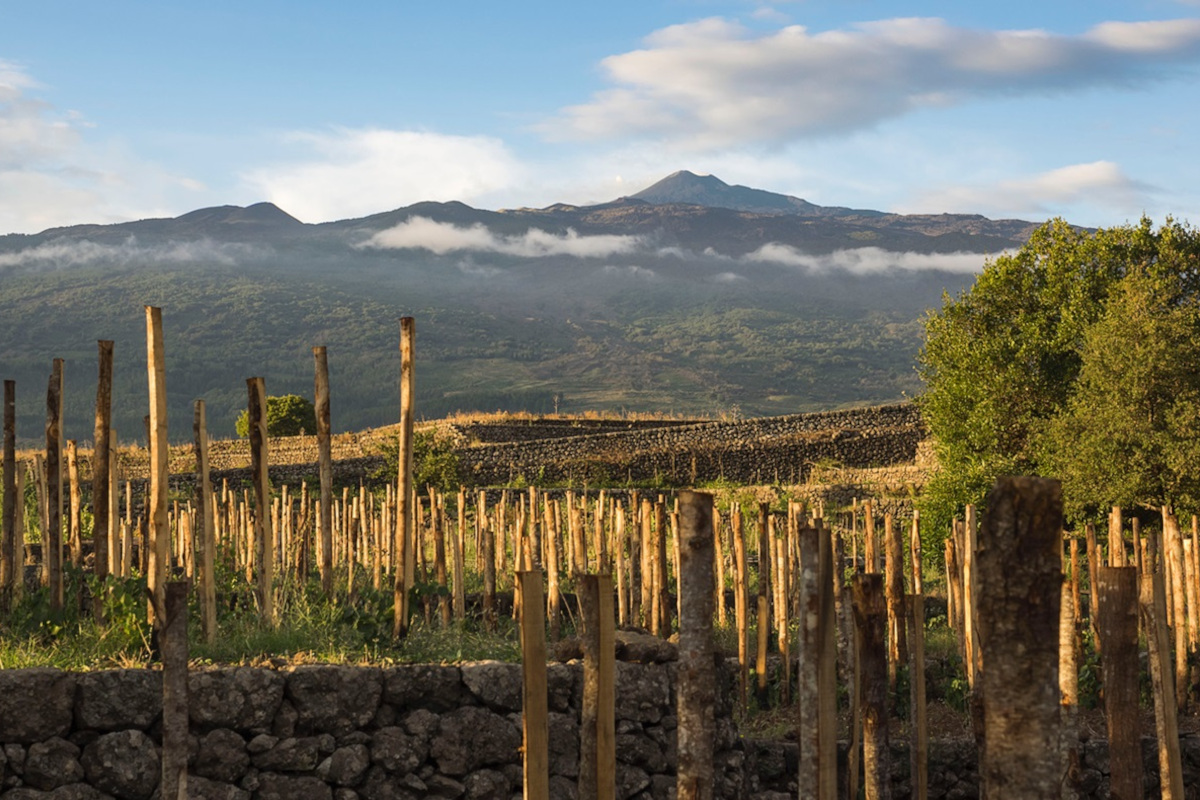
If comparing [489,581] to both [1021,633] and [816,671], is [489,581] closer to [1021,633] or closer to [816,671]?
[816,671]

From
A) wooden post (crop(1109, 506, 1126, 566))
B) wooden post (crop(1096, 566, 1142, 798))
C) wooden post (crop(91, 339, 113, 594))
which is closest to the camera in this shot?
wooden post (crop(1096, 566, 1142, 798))

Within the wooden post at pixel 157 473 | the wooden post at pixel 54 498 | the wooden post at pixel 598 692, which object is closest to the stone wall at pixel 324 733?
the wooden post at pixel 157 473

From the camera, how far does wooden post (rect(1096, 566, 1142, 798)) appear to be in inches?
178

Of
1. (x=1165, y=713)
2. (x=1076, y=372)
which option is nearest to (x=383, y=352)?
(x=1076, y=372)

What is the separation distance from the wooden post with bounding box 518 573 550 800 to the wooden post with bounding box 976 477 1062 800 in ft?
7.16

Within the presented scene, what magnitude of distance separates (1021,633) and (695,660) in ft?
5.76

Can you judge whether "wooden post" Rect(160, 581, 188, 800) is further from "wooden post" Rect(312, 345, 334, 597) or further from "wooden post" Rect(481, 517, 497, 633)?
"wooden post" Rect(481, 517, 497, 633)

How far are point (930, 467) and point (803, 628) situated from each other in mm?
30218

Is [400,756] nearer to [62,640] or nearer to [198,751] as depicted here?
[198,751]

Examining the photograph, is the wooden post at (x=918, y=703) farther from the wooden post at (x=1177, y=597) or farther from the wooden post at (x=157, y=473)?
the wooden post at (x=1177, y=597)

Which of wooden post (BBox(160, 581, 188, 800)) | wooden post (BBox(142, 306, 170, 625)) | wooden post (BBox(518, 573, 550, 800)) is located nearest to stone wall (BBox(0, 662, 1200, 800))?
wooden post (BBox(142, 306, 170, 625))

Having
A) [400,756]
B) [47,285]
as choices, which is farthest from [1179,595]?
[47,285]

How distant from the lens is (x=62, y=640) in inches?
311

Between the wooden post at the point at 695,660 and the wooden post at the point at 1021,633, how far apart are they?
1566 mm
